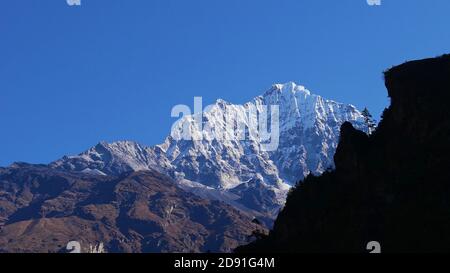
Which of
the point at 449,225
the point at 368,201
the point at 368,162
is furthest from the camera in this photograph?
the point at 368,162

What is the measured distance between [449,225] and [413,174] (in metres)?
15.4

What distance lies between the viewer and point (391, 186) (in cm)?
12094

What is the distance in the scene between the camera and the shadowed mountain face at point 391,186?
109m

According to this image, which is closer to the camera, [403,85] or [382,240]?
[382,240]

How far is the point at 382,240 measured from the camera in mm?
111500

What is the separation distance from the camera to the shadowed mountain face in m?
109
